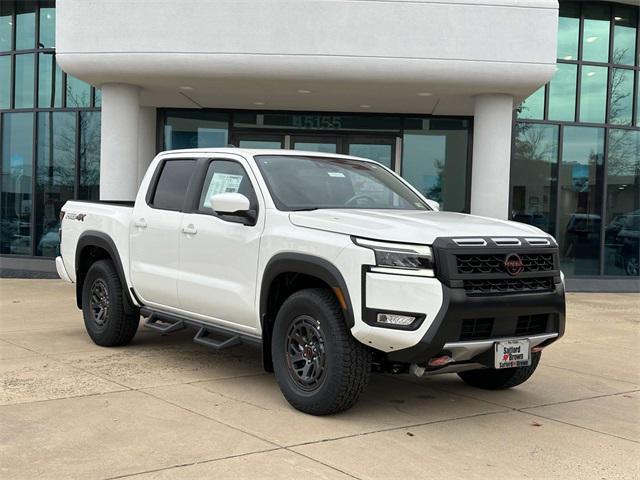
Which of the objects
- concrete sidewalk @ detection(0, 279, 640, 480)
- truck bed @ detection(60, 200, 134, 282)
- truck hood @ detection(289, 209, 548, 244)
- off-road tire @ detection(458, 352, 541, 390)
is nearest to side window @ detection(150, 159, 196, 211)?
truck bed @ detection(60, 200, 134, 282)

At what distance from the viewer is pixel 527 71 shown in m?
11.7

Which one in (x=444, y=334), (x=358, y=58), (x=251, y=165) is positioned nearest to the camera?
(x=444, y=334)

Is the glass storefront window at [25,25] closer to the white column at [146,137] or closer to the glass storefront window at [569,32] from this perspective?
the white column at [146,137]

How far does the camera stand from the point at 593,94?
1559 cm

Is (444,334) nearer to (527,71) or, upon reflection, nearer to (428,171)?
(527,71)

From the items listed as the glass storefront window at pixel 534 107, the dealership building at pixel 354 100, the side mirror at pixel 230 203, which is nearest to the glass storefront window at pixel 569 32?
the dealership building at pixel 354 100

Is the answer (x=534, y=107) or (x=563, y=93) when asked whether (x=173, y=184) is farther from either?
(x=563, y=93)

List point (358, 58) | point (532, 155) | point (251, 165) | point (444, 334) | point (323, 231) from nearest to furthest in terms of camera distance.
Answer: point (444, 334), point (323, 231), point (251, 165), point (358, 58), point (532, 155)

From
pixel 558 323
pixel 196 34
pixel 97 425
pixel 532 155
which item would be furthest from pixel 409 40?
pixel 97 425

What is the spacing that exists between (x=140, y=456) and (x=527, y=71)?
31.1 ft

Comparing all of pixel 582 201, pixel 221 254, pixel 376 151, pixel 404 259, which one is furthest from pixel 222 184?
pixel 582 201

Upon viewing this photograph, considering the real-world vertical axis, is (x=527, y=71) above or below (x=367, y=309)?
above

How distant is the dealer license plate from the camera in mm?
4941

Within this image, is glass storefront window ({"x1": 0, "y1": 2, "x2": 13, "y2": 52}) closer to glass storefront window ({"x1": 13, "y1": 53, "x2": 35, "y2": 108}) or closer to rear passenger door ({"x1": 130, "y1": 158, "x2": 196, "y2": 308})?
glass storefront window ({"x1": 13, "y1": 53, "x2": 35, "y2": 108})
